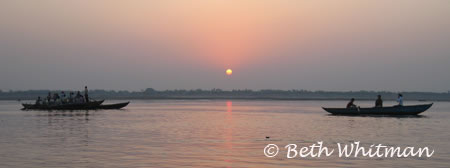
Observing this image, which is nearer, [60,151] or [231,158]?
[231,158]

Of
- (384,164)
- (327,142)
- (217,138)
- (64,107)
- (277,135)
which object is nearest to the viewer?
(384,164)

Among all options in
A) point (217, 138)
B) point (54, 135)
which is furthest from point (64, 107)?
point (217, 138)

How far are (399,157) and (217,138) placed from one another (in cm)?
1027

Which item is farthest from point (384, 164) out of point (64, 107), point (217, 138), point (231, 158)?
point (64, 107)

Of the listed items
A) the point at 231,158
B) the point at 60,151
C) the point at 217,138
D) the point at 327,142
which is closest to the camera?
the point at 231,158

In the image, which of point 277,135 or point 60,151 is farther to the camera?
point 277,135

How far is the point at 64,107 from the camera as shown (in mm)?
62469

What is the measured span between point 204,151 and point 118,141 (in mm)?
5632

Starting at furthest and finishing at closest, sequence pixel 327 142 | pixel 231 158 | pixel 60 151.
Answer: pixel 327 142
pixel 60 151
pixel 231 158

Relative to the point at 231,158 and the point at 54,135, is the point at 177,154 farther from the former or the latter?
the point at 54,135

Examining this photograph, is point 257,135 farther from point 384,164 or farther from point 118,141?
point 384,164

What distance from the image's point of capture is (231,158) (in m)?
19.1

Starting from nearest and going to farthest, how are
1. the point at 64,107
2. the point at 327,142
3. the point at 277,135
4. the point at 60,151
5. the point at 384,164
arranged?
the point at 384,164, the point at 60,151, the point at 327,142, the point at 277,135, the point at 64,107

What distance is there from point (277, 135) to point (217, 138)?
3.56m
